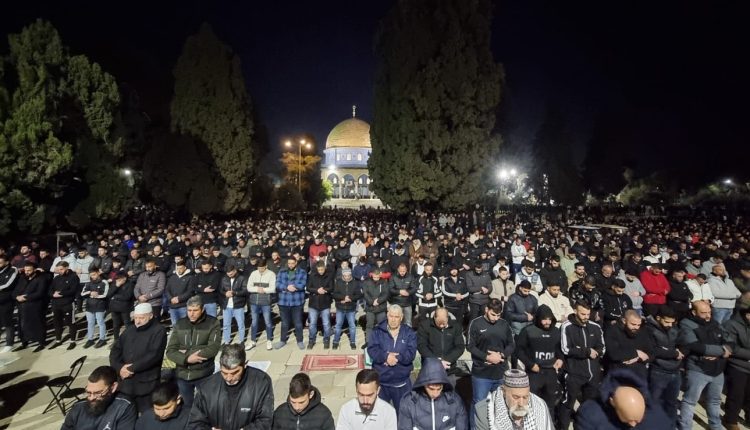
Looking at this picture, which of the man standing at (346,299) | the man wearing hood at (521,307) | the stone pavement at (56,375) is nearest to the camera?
the stone pavement at (56,375)

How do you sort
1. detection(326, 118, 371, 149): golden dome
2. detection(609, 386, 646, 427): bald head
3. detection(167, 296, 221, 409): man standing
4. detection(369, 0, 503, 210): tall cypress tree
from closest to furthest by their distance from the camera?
detection(609, 386, 646, 427): bald head, detection(167, 296, 221, 409): man standing, detection(369, 0, 503, 210): tall cypress tree, detection(326, 118, 371, 149): golden dome

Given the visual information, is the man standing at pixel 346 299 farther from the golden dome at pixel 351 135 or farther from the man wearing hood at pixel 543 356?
the golden dome at pixel 351 135

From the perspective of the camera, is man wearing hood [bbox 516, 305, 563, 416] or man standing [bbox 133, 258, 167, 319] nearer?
man wearing hood [bbox 516, 305, 563, 416]

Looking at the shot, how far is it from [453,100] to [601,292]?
15876 mm

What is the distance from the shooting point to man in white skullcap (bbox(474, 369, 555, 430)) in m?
3.06

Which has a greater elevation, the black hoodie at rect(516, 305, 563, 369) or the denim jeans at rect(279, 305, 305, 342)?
the black hoodie at rect(516, 305, 563, 369)

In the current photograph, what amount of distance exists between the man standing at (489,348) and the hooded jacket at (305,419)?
211 cm

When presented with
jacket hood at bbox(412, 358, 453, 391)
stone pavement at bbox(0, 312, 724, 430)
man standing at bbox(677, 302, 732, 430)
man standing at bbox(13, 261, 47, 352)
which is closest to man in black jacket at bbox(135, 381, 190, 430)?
jacket hood at bbox(412, 358, 453, 391)

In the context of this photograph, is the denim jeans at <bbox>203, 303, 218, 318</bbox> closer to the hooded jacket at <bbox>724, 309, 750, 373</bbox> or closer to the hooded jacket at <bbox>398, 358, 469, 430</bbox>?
the hooded jacket at <bbox>398, 358, 469, 430</bbox>

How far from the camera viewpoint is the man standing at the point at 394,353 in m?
4.49

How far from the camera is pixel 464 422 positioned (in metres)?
3.38

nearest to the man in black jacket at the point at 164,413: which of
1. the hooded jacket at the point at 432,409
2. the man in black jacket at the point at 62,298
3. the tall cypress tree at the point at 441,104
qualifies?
the hooded jacket at the point at 432,409

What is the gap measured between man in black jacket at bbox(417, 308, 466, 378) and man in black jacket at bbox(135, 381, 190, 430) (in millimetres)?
2648

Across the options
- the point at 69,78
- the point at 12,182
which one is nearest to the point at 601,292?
the point at 12,182
